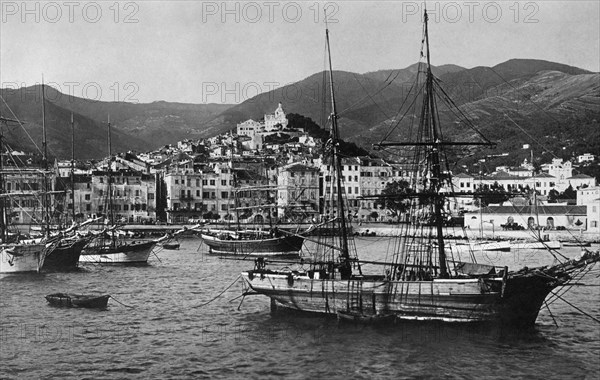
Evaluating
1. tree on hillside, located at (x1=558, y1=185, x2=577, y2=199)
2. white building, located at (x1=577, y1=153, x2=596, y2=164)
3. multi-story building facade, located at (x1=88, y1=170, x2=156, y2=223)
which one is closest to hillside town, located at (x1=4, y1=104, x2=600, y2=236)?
multi-story building facade, located at (x1=88, y1=170, x2=156, y2=223)

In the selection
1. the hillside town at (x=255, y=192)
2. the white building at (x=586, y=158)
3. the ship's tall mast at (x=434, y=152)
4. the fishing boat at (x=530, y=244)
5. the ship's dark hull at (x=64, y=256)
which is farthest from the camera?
the white building at (x=586, y=158)

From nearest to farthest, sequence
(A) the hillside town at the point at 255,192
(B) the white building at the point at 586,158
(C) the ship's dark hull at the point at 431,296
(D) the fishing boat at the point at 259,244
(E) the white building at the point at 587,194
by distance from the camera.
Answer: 1. (C) the ship's dark hull at the point at 431,296
2. (D) the fishing boat at the point at 259,244
3. (E) the white building at the point at 587,194
4. (A) the hillside town at the point at 255,192
5. (B) the white building at the point at 586,158

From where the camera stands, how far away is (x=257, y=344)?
26.1 m

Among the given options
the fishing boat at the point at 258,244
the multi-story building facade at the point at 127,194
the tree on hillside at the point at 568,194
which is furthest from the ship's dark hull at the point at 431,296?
the tree on hillside at the point at 568,194


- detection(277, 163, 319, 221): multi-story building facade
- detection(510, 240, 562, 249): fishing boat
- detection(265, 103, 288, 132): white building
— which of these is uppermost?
detection(265, 103, 288, 132): white building

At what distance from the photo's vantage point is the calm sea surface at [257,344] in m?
22.3

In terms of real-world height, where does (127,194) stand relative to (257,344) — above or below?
above

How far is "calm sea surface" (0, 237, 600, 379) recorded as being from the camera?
22.3 meters

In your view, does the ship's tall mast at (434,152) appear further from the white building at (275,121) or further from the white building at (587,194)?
the white building at (275,121)

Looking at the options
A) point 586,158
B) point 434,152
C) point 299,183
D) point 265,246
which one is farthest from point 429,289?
point 586,158

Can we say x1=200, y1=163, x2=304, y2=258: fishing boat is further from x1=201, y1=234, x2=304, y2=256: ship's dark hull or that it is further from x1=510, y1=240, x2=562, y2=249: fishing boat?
x1=510, y1=240, x2=562, y2=249: fishing boat

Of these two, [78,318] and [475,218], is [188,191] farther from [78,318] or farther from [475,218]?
[78,318]

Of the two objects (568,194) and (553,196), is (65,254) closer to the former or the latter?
(553,196)

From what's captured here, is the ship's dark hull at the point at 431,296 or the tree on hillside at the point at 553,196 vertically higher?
the tree on hillside at the point at 553,196
